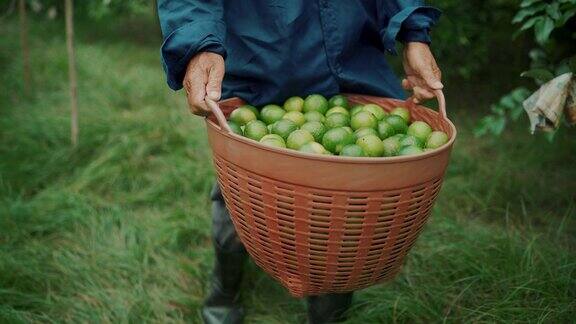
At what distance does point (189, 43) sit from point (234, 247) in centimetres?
78

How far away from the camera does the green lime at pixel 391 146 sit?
5.34ft

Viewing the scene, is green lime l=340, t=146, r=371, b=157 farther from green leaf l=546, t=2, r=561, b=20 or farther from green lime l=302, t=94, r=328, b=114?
green leaf l=546, t=2, r=561, b=20

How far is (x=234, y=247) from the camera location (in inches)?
82.0

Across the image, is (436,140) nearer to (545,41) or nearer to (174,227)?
(545,41)

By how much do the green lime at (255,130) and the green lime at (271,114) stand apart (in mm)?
132

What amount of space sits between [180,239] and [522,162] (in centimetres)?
204

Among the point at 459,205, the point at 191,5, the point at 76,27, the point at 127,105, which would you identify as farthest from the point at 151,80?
the point at 191,5

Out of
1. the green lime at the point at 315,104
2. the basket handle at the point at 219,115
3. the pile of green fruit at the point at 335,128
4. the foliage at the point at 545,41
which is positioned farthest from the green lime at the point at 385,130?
the foliage at the point at 545,41

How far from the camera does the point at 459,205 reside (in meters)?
3.19

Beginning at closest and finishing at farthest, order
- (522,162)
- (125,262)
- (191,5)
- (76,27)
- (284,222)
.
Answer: (284,222)
(191,5)
(125,262)
(522,162)
(76,27)

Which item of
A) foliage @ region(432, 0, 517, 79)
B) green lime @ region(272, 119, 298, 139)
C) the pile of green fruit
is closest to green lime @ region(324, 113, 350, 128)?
the pile of green fruit

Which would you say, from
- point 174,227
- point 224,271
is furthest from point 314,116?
point 174,227

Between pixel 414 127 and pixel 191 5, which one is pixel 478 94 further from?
pixel 191 5

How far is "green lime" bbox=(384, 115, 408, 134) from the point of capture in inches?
70.0
